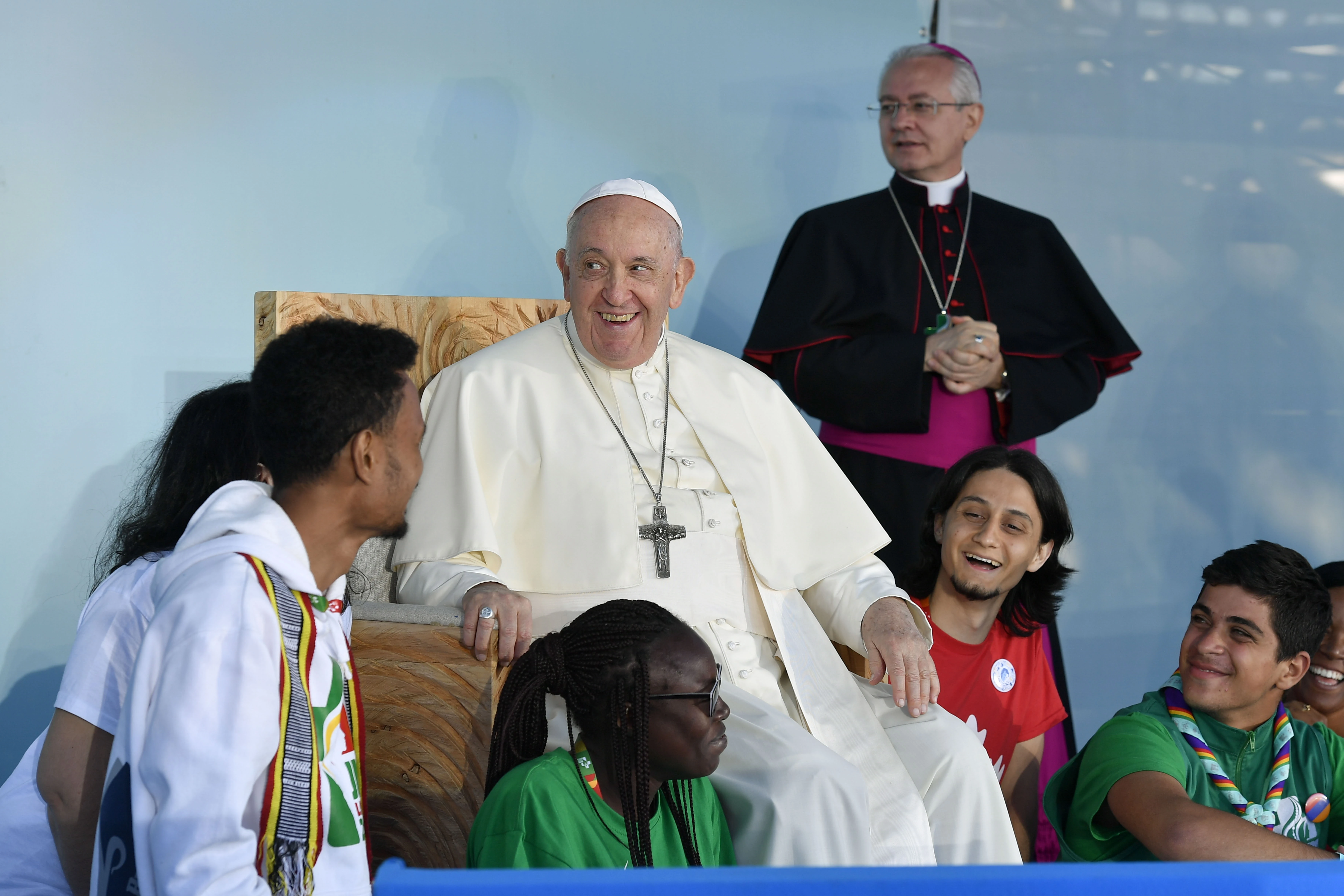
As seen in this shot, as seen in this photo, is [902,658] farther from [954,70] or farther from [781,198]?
[781,198]

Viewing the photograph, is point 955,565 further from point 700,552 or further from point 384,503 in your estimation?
point 384,503

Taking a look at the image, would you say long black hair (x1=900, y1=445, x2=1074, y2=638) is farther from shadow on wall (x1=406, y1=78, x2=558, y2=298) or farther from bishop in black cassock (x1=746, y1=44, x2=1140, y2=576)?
shadow on wall (x1=406, y1=78, x2=558, y2=298)

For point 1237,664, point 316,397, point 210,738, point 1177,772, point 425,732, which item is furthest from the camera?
point 1237,664

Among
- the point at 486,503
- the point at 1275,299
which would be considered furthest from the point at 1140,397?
the point at 486,503

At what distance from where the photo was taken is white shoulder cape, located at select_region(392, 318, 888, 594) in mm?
2814

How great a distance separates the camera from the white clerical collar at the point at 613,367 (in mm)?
3145

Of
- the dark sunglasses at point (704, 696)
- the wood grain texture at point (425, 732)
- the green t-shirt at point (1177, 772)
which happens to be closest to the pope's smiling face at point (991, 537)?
the green t-shirt at point (1177, 772)

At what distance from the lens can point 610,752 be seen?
6.78 feet

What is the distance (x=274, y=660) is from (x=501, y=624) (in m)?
0.80

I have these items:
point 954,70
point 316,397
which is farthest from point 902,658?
point 954,70

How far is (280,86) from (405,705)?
258 centimetres

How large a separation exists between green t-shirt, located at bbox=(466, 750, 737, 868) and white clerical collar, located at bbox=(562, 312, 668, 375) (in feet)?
4.08

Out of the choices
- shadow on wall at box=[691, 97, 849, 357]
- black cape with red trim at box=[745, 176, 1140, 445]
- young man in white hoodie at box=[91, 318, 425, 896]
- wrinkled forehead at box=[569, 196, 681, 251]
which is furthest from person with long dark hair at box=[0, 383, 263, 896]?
shadow on wall at box=[691, 97, 849, 357]

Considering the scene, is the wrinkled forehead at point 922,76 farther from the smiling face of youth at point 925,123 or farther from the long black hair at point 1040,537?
the long black hair at point 1040,537
